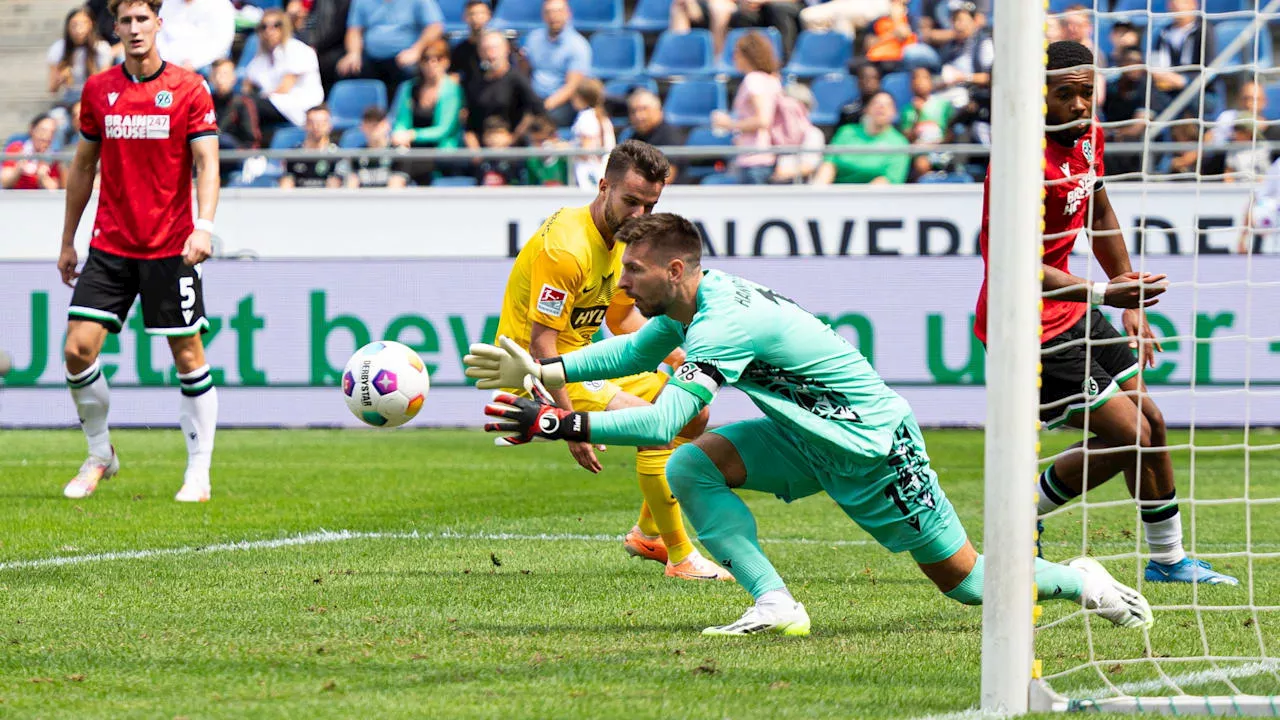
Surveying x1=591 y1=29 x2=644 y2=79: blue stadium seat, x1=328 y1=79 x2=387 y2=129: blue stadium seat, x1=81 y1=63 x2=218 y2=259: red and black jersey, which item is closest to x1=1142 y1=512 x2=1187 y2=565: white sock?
x1=81 y1=63 x2=218 y2=259: red and black jersey

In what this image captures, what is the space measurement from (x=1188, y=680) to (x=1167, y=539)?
2251 millimetres

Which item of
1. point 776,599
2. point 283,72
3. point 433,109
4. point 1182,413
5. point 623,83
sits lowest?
point 1182,413

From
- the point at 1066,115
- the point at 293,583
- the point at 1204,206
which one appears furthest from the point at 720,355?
the point at 1204,206

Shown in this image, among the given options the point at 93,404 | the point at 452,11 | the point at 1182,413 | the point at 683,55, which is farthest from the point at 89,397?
the point at 452,11

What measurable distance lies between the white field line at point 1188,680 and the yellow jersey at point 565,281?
2835 mm

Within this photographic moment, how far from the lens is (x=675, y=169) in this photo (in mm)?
15297

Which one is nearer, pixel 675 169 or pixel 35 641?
pixel 35 641

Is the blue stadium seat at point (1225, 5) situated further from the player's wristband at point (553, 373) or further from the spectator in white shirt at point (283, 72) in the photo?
the player's wristband at point (553, 373)

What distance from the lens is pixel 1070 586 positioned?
5016 mm

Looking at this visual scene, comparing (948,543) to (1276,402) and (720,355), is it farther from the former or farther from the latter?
(1276,402)

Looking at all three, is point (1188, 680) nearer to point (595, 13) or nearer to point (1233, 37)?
point (1233, 37)

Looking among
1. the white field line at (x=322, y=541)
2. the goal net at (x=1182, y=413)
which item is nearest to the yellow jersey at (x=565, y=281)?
the white field line at (x=322, y=541)

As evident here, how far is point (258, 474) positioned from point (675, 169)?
233 inches

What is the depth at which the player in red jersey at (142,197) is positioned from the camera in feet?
28.8
